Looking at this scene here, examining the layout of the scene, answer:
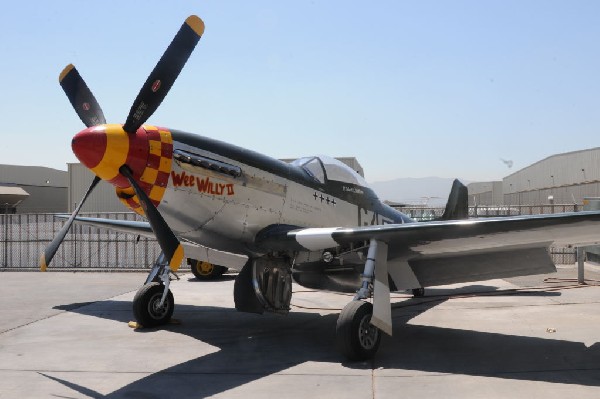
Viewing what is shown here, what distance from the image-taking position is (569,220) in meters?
5.64

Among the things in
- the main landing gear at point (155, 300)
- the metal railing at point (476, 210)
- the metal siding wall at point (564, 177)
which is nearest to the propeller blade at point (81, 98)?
the main landing gear at point (155, 300)

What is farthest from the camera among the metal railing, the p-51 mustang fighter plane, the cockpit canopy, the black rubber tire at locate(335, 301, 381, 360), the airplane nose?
the metal railing

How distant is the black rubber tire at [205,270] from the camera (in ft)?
48.8

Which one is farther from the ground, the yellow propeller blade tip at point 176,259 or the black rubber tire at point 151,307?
the yellow propeller blade tip at point 176,259

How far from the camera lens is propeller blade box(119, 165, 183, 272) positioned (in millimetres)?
5727

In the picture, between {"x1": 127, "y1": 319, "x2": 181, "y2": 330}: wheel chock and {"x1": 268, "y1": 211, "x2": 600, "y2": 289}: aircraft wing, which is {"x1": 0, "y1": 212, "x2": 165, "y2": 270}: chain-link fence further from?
{"x1": 268, "y1": 211, "x2": 600, "y2": 289}: aircraft wing

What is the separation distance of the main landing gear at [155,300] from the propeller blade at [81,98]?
2.87 m

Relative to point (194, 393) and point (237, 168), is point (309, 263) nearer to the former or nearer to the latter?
point (237, 168)

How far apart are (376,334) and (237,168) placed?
2.72 metres

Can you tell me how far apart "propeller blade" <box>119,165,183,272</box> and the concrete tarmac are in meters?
1.35

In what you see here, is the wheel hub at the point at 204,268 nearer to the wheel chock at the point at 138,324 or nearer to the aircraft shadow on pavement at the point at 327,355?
the aircraft shadow on pavement at the point at 327,355

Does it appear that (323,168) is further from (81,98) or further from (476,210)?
(476,210)

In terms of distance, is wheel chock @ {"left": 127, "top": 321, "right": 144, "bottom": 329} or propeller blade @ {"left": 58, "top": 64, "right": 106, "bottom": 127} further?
wheel chock @ {"left": 127, "top": 321, "right": 144, "bottom": 329}

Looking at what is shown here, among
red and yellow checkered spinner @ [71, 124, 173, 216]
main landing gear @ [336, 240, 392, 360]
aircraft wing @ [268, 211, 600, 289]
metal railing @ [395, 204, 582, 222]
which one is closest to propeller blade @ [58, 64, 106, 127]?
red and yellow checkered spinner @ [71, 124, 173, 216]
